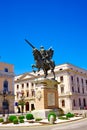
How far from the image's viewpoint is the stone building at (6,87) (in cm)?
5878

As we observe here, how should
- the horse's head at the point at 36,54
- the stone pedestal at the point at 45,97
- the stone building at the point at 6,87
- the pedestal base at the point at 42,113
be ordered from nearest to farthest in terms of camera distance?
1. the pedestal base at the point at 42,113
2. the stone pedestal at the point at 45,97
3. the horse's head at the point at 36,54
4. the stone building at the point at 6,87

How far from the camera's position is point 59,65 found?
7319 cm

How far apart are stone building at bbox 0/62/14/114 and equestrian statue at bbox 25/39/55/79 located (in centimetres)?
3143

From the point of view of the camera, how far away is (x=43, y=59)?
97.4 ft

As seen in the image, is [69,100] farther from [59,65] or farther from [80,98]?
[59,65]

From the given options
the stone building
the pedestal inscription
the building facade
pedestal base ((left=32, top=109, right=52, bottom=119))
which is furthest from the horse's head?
the building facade

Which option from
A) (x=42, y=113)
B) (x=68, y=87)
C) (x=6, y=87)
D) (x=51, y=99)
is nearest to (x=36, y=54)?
(x=51, y=99)

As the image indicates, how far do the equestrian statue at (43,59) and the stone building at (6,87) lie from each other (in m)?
31.4

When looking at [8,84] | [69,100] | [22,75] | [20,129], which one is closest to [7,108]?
[8,84]

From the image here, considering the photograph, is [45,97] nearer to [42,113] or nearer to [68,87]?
[42,113]

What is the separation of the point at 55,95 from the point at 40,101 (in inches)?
98.6

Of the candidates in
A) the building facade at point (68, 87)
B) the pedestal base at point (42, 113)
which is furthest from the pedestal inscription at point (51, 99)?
the building facade at point (68, 87)

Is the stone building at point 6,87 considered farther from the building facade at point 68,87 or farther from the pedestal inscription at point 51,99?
the pedestal inscription at point 51,99

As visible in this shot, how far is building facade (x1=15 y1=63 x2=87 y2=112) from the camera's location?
6881cm
